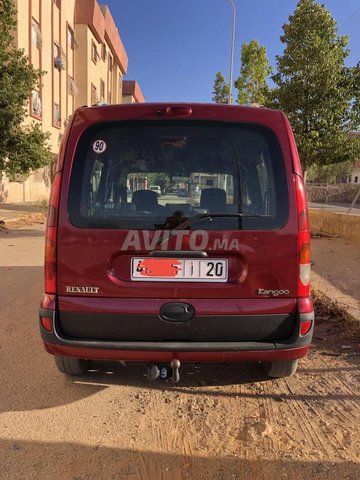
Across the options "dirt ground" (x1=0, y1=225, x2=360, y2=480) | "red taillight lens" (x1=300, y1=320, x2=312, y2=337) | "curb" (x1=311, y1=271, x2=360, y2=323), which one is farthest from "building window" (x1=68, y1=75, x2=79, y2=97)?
"red taillight lens" (x1=300, y1=320, x2=312, y2=337)

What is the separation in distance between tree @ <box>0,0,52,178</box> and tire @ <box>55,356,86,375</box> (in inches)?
402

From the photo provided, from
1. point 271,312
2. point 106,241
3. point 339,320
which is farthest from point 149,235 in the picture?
point 339,320

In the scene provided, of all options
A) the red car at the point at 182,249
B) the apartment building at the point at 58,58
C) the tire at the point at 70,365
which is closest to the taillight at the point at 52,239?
the red car at the point at 182,249

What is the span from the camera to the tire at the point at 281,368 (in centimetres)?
321

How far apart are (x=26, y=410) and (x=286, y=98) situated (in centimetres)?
1037

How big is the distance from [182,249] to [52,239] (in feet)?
2.69

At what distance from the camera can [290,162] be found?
275 cm

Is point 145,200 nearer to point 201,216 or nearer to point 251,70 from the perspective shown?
point 201,216

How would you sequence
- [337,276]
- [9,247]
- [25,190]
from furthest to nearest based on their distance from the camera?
[25,190] < [9,247] < [337,276]

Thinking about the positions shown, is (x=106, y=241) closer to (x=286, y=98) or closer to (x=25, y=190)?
(x=286, y=98)

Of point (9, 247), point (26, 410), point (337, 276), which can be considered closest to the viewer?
point (26, 410)

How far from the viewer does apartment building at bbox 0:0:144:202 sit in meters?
21.8

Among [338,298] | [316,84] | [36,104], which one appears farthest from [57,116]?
[338,298]

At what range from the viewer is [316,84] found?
10.9m
